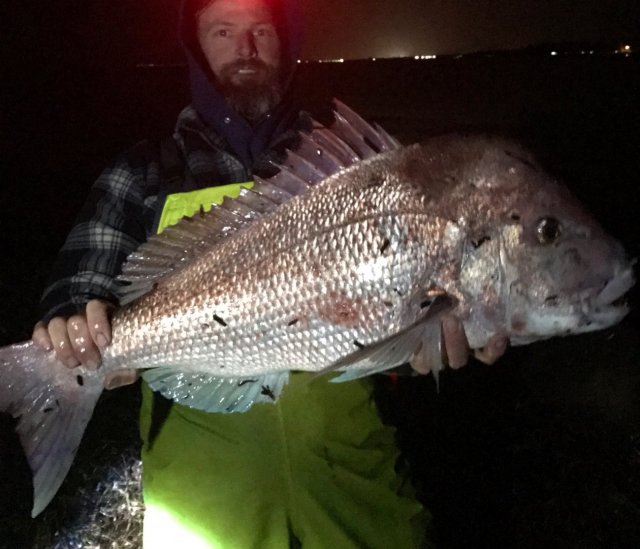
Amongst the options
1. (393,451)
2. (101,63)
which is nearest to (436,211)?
(393,451)

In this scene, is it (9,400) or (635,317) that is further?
(635,317)

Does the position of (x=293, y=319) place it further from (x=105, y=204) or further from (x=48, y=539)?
(x=48, y=539)

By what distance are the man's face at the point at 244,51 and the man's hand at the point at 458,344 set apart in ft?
5.03

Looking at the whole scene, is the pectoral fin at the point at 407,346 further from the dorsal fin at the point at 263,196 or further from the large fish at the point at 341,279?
the dorsal fin at the point at 263,196

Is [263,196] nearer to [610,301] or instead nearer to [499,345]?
[499,345]

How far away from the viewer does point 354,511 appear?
1.80 meters

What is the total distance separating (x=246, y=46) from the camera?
2.69 metres

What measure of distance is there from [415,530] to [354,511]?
8.8 inches

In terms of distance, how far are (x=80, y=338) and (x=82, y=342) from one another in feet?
0.04

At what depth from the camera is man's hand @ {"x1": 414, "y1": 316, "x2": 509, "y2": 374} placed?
1.44 metres

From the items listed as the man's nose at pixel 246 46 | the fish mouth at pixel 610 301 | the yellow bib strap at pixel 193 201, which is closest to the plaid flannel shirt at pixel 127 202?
the yellow bib strap at pixel 193 201

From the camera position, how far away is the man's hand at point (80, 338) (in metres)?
1.60

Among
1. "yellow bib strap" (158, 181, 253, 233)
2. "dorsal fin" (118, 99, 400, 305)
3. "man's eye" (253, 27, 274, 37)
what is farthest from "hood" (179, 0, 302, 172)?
"dorsal fin" (118, 99, 400, 305)

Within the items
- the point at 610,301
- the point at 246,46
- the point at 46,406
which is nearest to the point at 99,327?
the point at 46,406
